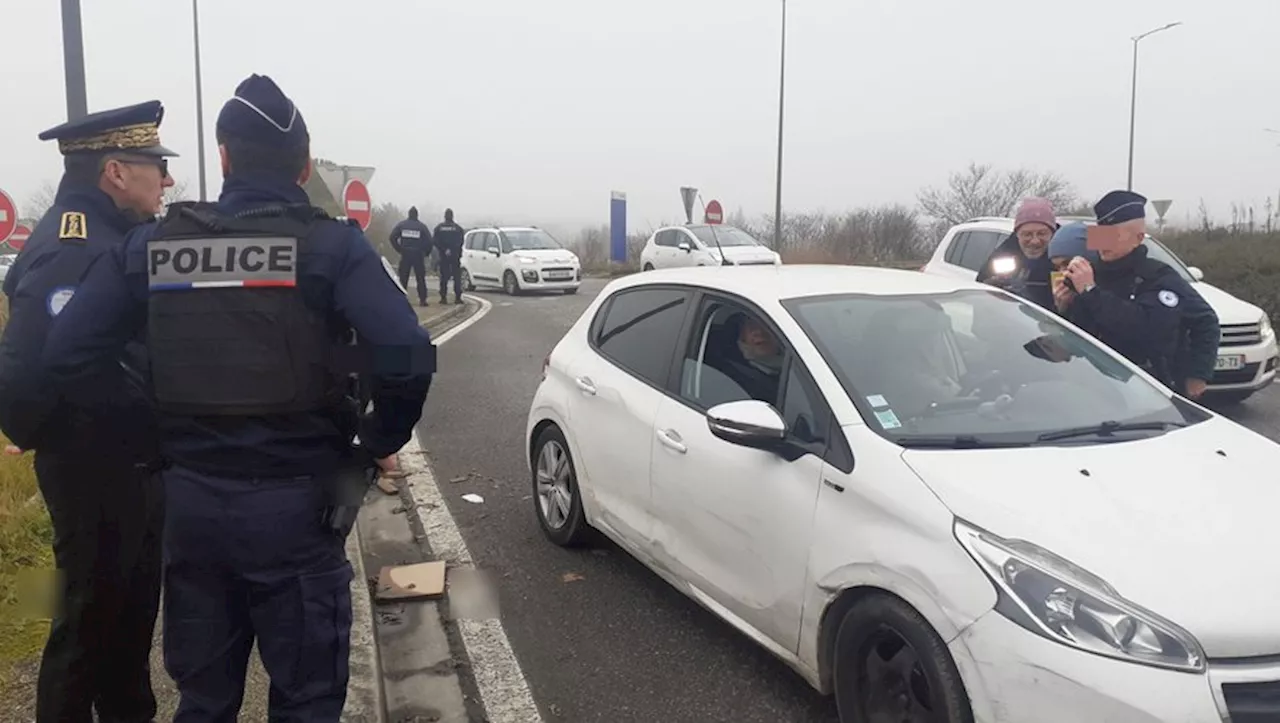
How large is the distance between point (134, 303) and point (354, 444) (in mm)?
628

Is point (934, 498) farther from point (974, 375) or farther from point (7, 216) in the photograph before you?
point (7, 216)

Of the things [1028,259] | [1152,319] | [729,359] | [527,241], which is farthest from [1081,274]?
[527,241]

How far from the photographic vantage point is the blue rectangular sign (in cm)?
3547

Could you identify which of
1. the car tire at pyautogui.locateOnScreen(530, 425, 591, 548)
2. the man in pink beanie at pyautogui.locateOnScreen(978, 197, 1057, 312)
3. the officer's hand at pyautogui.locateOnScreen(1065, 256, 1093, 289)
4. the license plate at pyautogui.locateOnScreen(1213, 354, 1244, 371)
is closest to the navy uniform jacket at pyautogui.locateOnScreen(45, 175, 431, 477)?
the car tire at pyautogui.locateOnScreen(530, 425, 591, 548)

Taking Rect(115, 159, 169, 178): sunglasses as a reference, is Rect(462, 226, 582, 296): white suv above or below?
below

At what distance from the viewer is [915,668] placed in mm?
2744

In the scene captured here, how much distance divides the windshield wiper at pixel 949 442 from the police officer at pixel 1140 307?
174cm

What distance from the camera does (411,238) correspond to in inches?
778

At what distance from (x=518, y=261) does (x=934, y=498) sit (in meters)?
21.7

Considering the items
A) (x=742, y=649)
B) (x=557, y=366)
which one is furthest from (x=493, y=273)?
(x=742, y=649)

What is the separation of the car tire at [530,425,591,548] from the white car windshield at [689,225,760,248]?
15777 mm

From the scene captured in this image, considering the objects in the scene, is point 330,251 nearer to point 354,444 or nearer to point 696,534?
point 354,444

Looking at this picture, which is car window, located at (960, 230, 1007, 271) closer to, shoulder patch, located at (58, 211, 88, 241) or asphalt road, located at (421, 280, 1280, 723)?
asphalt road, located at (421, 280, 1280, 723)

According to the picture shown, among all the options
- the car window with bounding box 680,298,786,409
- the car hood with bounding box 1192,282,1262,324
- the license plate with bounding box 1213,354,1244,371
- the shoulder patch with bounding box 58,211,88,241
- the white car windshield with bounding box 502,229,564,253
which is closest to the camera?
the shoulder patch with bounding box 58,211,88,241
